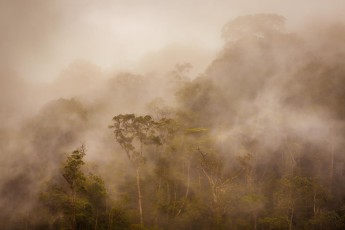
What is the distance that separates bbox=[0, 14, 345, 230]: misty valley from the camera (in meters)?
26.5

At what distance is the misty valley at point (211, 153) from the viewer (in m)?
26.5

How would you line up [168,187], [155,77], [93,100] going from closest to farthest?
[168,187] < [93,100] < [155,77]

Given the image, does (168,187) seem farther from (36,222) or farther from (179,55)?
(179,55)

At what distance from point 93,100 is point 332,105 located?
1396 inches

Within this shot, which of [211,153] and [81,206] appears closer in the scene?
[81,206]

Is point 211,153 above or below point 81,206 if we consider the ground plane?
above

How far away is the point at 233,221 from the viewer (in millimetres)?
28406

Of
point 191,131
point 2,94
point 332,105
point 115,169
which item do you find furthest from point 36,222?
point 2,94

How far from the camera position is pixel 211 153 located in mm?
29812

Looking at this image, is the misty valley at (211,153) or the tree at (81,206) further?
the misty valley at (211,153)

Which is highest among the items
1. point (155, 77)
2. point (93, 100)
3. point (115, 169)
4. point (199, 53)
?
point (199, 53)

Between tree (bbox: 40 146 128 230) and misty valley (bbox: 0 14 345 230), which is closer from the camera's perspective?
tree (bbox: 40 146 128 230)

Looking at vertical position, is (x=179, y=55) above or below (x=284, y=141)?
above

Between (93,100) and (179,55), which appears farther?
(179,55)
